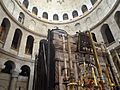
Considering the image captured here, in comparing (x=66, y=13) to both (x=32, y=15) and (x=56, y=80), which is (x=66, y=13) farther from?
(x=56, y=80)

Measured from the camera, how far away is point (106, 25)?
14.8m

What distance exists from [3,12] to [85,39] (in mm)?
11873

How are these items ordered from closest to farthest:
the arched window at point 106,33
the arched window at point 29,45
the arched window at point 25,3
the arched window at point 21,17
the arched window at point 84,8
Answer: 1. the arched window at point 106,33
2. the arched window at point 29,45
3. the arched window at point 21,17
4. the arched window at point 25,3
5. the arched window at point 84,8

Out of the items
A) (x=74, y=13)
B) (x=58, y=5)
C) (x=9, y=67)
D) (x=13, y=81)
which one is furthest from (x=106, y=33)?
(x=9, y=67)

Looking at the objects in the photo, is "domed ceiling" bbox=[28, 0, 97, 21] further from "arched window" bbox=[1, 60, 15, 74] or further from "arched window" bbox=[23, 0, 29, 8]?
"arched window" bbox=[1, 60, 15, 74]

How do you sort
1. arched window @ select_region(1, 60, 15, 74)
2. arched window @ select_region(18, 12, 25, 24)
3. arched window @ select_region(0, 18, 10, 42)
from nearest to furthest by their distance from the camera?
arched window @ select_region(1, 60, 15, 74) → arched window @ select_region(0, 18, 10, 42) → arched window @ select_region(18, 12, 25, 24)

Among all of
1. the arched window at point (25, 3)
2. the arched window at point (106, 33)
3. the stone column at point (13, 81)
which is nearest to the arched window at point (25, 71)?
the stone column at point (13, 81)

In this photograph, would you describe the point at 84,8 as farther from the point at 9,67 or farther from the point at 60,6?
the point at 9,67

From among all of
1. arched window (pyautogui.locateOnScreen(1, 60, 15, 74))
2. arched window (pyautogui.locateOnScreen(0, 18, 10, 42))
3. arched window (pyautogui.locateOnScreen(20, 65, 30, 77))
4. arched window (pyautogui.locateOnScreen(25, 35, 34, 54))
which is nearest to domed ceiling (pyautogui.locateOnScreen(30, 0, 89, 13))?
arched window (pyautogui.locateOnScreen(25, 35, 34, 54))

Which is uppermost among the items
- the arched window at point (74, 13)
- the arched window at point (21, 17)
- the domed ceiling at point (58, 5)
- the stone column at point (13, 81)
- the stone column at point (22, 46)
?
the domed ceiling at point (58, 5)

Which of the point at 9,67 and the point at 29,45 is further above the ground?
the point at 29,45

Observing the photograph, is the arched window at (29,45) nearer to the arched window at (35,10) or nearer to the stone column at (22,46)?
the stone column at (22,46)

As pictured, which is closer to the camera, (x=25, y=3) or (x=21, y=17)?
(x=21, y=17)

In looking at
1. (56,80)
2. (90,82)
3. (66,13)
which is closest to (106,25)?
(66,13)
